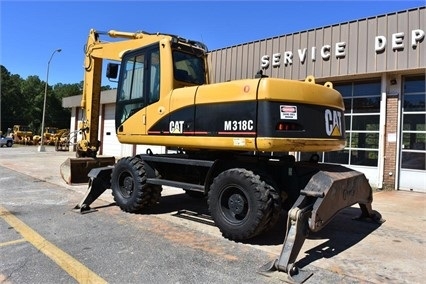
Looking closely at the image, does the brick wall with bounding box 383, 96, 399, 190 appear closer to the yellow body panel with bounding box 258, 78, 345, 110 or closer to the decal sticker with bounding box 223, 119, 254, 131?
the yellow body panel with bounding box 258, 78, 345, 110

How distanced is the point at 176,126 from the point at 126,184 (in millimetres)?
1892

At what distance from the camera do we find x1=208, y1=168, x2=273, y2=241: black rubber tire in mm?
5559

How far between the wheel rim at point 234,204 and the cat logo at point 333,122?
1709 mm

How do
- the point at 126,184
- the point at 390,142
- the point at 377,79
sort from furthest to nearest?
the point at 377,79, the point at 390,142, the point at 126,184

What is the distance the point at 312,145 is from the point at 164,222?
2925 mm

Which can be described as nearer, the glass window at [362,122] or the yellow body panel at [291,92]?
the yellow body panel at [291,92]

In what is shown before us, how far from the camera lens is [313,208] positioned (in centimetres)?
520

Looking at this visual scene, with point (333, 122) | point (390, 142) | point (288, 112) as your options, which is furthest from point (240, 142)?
point (390, 142)

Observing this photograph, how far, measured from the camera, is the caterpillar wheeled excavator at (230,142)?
220 inches

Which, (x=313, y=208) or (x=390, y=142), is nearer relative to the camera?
(x=313, y=208)

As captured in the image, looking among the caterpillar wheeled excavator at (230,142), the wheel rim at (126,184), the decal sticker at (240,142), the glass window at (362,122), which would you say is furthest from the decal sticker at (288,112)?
the glass window at (362,122)

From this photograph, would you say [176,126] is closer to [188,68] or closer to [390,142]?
[188,68]

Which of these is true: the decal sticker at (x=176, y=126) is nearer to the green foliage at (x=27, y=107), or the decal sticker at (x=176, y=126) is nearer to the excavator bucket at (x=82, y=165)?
the excavator bucket at (x=82, y=165)

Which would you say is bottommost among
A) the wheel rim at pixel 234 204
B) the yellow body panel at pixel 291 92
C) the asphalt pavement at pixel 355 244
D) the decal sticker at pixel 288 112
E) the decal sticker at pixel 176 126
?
the asphalt pavement at pixel 355 244
